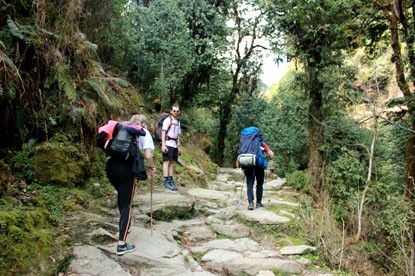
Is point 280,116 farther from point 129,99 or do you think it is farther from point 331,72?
point 129,99

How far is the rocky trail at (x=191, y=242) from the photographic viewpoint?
172 inches

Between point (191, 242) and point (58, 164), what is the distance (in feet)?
8.30

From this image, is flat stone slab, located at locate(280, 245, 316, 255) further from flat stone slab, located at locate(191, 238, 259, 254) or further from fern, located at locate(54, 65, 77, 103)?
fern, located at locate(54, 65, 77, 103)

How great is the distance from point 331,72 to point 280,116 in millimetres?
7134

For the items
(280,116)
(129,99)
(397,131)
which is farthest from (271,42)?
(129,99)

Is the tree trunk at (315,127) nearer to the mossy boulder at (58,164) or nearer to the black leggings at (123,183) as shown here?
the mossy boulder at (58,164)

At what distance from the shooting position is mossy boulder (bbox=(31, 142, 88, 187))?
5562 mm

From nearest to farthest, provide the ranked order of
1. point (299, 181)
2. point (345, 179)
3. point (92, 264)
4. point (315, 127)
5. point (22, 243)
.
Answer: point (22, 243), point (92, 264), point (345, 179), point (299, 181), point (315, 127)

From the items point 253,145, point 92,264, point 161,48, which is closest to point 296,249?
point 253,145

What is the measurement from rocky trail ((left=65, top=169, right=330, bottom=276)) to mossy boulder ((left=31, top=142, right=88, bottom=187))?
82 cm

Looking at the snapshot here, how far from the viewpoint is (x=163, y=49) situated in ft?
41.0

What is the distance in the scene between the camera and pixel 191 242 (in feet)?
19.3

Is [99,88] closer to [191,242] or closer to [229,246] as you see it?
[191,242]

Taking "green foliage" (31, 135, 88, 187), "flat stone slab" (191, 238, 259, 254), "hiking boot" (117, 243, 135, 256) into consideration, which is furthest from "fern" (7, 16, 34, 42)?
"flat stone slab" (191, 238, 259, 254)
